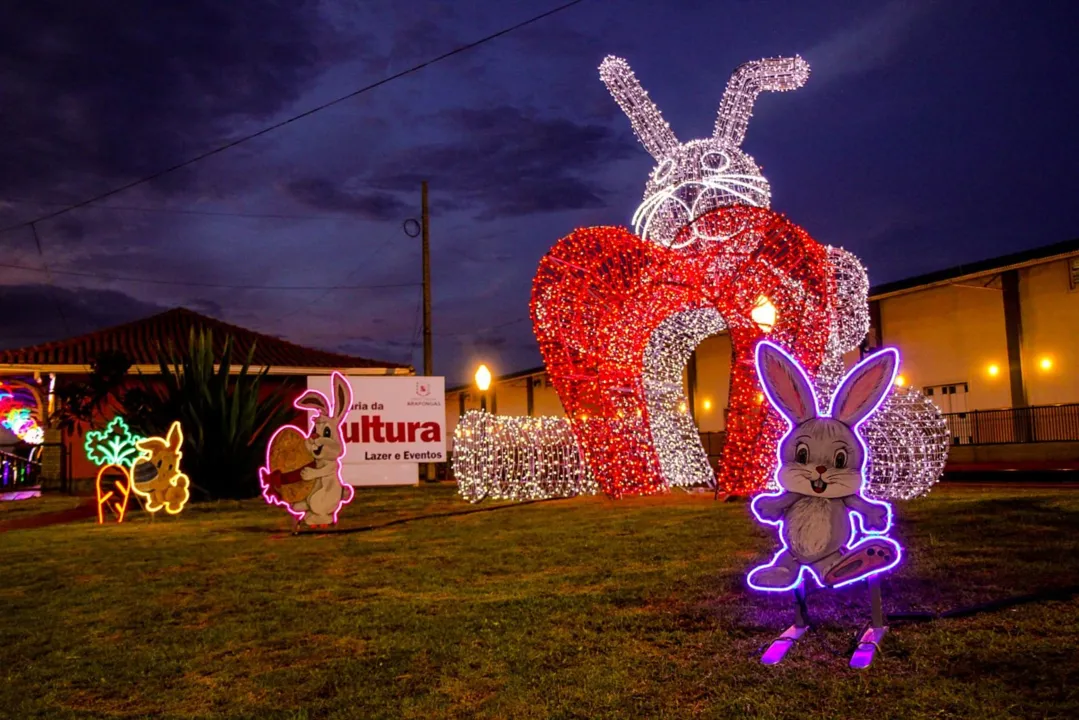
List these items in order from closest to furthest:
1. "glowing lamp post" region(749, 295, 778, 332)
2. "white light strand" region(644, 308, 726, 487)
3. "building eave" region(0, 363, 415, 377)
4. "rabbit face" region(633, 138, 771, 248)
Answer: "glowing lamp post" region(749, 295, 778, 332), "rabbit face" region(633, 138, 771, 248), "white light strand" region(644, 308, 726, 487), "building eave" region(0, 363, 415, 377)

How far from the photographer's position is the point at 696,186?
12234 mm

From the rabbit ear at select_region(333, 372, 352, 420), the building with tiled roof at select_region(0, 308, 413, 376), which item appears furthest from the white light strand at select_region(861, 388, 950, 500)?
the building with tiled roof at select_region(0, 308, 413, 376)

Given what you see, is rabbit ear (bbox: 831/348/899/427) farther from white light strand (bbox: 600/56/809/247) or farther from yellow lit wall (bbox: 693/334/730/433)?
yellow lit wall (bbox: 693/334/730/433)

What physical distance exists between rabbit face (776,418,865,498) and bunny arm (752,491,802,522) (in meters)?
0.05

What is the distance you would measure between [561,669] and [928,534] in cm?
456

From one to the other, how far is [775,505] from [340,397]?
8489 millimetres

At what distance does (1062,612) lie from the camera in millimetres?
5125

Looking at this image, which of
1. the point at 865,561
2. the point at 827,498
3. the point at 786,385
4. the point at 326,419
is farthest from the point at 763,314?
the point at 865,561

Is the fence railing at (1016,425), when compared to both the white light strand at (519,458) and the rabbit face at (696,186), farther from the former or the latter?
the rabbit face at (696,186)

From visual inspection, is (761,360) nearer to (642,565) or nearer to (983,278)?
(642,565)

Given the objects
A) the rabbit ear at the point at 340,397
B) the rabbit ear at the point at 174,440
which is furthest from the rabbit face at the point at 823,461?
the rabbit ear at the point at 174,440

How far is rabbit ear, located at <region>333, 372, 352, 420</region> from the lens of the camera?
40.5ft

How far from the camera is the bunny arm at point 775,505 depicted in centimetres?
512

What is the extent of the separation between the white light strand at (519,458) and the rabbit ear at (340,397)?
2.36 meters
